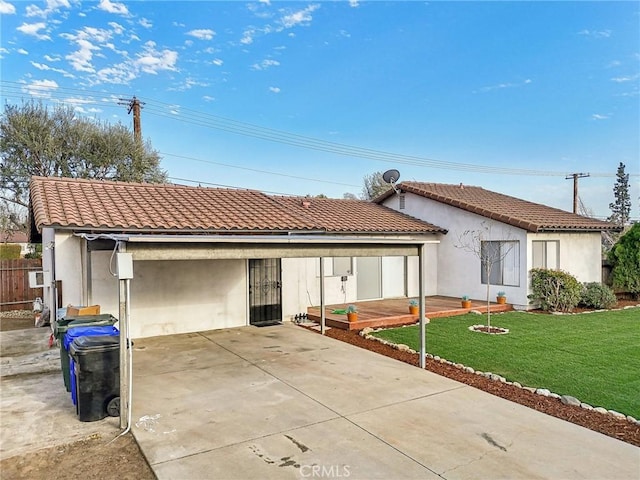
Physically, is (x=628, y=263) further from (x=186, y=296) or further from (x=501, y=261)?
(x=186, y=296)

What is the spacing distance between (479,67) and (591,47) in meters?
3.74

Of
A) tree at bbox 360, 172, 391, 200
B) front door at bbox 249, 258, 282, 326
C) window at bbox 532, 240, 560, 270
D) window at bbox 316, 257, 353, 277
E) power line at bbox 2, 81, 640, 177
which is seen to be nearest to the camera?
front door at bbox 249, 258, 282, 326

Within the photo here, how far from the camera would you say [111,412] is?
17.3 ft

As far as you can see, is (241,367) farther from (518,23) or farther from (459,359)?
(518,23)

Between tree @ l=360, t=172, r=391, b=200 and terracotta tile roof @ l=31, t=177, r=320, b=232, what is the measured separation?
22309mm

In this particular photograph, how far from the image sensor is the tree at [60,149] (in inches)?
793

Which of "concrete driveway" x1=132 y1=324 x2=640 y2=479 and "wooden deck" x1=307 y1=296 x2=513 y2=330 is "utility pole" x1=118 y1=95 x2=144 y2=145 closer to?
"wooden deck" x1=307 y1=296 x2=513 y2=330

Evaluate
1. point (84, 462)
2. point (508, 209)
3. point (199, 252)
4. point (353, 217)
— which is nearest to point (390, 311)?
point (353, 217)

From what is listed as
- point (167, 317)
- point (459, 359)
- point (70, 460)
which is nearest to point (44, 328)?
point (167, 317)

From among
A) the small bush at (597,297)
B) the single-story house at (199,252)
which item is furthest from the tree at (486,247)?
the small bush at (597,297)

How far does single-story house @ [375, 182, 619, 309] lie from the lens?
44.6 feet

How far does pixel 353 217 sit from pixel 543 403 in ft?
32.9

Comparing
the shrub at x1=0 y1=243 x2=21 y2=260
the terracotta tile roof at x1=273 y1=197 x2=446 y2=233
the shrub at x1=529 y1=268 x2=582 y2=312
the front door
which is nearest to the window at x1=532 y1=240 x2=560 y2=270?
the shrub at x1=529 y1=268 x2=582 y2=312

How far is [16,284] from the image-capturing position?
47.5 ft
